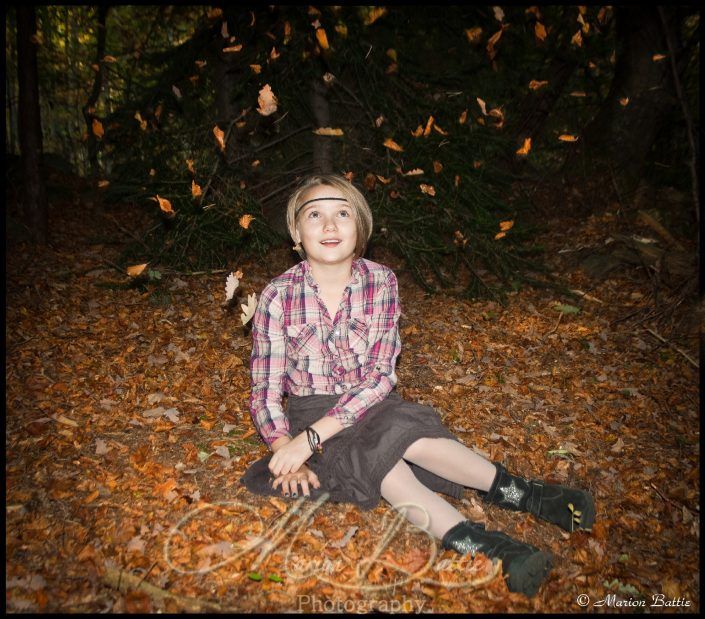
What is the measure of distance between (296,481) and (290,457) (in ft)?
0.43

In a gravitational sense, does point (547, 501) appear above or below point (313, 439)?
below

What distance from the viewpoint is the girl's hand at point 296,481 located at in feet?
7.85

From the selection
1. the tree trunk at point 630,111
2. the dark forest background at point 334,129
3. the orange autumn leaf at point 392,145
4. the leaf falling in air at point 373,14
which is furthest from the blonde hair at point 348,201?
the tree trunk at point 630,111

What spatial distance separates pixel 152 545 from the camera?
232 cm

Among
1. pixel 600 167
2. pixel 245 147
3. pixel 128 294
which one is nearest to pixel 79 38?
pixel 245 147

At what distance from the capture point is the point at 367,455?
8.00ft

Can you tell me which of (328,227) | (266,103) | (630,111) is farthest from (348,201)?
(630,111)

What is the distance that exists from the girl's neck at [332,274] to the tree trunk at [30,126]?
489 cm

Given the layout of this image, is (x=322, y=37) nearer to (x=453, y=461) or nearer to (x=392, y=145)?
(x=392, y=145)

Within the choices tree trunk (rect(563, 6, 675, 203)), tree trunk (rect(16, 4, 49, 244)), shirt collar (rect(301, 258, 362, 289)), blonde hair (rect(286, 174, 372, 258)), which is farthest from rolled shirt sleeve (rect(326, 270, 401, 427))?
tree trunk (rect(563, 6, 675, 203))

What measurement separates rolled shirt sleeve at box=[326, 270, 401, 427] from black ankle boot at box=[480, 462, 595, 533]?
0.82 m

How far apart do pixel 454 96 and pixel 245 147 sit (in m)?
2.42

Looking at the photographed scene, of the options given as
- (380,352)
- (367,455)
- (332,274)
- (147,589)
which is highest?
(332,274)

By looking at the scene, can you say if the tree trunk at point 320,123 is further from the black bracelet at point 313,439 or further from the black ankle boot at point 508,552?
the black ankle boot at point 508,552
